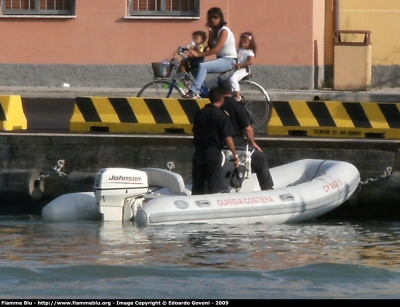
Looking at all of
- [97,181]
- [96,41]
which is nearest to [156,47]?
[96,41]

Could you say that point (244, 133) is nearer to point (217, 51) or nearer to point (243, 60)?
point (217, 51)

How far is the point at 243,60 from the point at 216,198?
13.6ft

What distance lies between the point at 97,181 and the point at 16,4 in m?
12.7

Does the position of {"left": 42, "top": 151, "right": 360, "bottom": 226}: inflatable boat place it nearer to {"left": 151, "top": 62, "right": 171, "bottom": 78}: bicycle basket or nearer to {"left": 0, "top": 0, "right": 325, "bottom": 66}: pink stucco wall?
{"left": 151, "top": 62, "right": 171, "bottom": 78}: bicycle basket

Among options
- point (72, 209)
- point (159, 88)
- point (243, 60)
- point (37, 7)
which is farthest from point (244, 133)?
point (37, 7)

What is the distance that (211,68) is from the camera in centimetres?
1546

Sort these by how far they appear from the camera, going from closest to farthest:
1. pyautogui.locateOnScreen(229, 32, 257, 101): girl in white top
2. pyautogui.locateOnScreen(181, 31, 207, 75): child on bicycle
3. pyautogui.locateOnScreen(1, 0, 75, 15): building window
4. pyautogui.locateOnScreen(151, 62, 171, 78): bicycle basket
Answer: pyautogui.locateOnScreen(229, 32, 257, 101): girl in white top < pyautogui.locateOnScreen(181, 31, 207, 75): child on bicycle < pyautogui.locateOnScreen(151, 62, 171, 78): bicycle basket < pyautogui.locateOnScreen(1, 0, 75, 15): building window

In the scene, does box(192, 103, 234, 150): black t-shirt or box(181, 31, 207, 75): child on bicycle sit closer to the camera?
box(192, 103, 234, 150): black t-shirt

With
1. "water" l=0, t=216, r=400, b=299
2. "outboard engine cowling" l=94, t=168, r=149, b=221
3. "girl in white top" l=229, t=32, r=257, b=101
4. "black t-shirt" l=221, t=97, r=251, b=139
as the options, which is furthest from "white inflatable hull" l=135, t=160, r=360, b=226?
"girl in white top" l=229, t=32, r=257, b=101

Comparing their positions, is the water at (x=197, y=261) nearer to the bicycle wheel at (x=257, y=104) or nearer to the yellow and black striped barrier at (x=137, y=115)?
the yellow and black striped barrier at (x=137, y=115)

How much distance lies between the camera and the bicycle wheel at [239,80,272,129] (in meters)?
16.1

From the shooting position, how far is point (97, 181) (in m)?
12.3

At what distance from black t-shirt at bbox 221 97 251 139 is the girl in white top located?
2351mm

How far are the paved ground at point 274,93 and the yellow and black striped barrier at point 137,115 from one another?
279 inches
